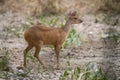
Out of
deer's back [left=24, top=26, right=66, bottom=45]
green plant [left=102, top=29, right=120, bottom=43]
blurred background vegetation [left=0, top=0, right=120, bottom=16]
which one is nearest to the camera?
deer's back [left=24, top=26, right=66, bottom=45]

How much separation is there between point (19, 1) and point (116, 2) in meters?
3.28

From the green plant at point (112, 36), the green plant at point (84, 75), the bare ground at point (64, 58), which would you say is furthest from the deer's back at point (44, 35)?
the green plant at point (112, 36)

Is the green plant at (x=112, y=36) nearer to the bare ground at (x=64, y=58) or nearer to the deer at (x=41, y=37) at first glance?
the bare ground at (x=64, y=58)

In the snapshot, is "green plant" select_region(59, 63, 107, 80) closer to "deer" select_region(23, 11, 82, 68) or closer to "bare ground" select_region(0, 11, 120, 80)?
"bare ground" select_region(0, 11, 120, 80)

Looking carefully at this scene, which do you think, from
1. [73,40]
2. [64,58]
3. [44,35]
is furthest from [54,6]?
[44,35]

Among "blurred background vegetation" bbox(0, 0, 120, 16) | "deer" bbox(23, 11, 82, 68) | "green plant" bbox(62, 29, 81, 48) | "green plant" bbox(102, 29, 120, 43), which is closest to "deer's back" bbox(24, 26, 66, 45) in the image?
"deer" bbox(23, 11, 82, 68)

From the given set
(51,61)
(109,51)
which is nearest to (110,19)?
(109,51)

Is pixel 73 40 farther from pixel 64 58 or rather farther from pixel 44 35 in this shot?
pixel 44 35

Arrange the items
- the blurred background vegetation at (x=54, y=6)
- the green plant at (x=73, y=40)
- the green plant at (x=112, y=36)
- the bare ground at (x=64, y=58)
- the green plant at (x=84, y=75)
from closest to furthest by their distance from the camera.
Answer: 1. the green plant at (x=84, y=75)
2. the bare ground at (x=64, y=58)
3. the green plant at (x=73, y=40)
4. the green plant at (x=112, y=36)
5. the blurred background vegetation at (x=54, y=6)

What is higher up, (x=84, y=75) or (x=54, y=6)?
(x=84, y=75)

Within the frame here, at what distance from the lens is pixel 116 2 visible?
1777 cm

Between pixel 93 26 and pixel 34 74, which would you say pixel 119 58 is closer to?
pixel 34 74

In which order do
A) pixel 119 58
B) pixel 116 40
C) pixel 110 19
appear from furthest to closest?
1. pixel 110 19
2. pixel 116 40
3. pixel 119 58

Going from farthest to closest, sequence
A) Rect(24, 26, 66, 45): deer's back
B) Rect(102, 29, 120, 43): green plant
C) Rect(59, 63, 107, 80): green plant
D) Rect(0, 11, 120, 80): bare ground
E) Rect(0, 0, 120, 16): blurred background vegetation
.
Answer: Rect(0, 0, 120, 16): blurred background vegetation → Rect(102, 29, 120, 43): green plant → Rect(24, 26, 66, 45): deer's back → Rect(0, 11, 120, 80): bare ground → Rect(59, 63, 107, 80): green plant
